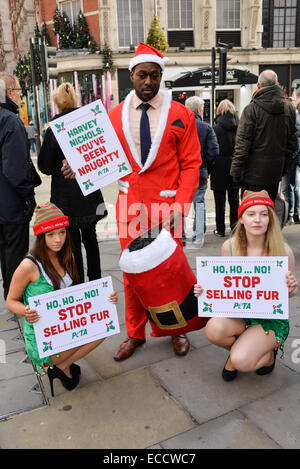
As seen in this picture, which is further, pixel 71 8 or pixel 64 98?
pixel 71 8

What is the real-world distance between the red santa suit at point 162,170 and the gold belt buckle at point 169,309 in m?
0.59

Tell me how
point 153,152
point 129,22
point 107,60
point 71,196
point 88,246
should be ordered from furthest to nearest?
point 129,22
point 107,60
point 88,246
point 71,196
point 153,152

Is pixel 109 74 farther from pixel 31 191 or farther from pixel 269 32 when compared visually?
pixel 31 191

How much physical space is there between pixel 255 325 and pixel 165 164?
1206 mm

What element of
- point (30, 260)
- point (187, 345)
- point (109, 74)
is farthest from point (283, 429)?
point (109, 74)

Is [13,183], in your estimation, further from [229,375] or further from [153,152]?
[229,375]

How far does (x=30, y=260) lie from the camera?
2.61 m

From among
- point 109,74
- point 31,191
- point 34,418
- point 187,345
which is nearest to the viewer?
point 34,418

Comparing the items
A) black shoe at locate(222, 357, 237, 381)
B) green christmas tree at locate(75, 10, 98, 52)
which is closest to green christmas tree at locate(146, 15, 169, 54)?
green christmas tree at locate(75, 10, 98, 52)

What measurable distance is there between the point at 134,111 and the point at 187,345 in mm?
1703

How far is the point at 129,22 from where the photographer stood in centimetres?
2256

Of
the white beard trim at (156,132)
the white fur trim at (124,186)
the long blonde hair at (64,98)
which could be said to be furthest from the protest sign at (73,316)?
the long blonde hair at (64,98)

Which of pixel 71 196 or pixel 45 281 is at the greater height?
pixel 71 196

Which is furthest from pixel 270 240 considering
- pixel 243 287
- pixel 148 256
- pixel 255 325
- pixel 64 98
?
pixel 64 98
